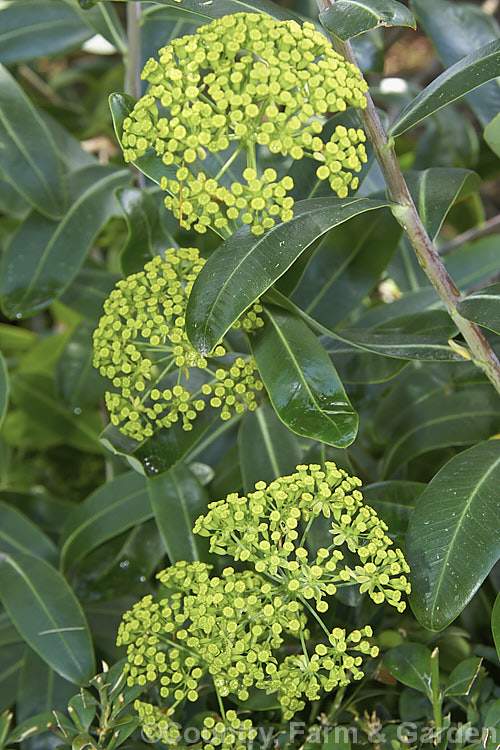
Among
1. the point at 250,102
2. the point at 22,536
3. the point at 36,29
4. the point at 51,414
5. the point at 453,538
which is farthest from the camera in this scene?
the point at 51,414

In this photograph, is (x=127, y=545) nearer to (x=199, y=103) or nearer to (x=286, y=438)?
(x=286, y=438)

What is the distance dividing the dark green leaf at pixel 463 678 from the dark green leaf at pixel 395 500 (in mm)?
147

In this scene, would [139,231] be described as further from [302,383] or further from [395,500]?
[395,500]

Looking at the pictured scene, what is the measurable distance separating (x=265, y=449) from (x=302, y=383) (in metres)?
0.24

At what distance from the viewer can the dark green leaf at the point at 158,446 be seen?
0.82 metres

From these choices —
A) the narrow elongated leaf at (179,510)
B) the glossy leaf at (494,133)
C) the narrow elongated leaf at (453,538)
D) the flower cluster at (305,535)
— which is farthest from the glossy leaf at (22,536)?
the glossy leaf at (494,133)

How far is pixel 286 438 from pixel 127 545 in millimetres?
309

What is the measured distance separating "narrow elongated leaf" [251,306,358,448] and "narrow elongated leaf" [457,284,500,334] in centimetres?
15

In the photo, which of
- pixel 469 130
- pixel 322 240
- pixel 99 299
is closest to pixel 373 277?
pixel 322 240

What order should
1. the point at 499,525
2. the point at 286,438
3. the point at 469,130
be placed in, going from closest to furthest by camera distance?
the point at 499,525 → the point at 286,438 → the point at 469,130

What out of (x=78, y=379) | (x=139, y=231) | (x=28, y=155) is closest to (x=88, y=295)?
(x=78, y=379)

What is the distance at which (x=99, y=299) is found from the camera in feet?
4.08

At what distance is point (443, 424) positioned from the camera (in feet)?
3.24

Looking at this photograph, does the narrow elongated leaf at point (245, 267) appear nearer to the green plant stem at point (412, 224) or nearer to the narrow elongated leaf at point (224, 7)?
the green plant stem at point (412, 224)
